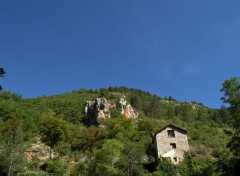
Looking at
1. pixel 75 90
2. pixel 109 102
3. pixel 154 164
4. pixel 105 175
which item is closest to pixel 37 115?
pixel 109 102

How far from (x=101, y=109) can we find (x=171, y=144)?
38.3 meters

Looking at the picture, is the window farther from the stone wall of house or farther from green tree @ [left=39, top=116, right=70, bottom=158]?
green tree @ [left=39, top=116, right=70, bottom=158]

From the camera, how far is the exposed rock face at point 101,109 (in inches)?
3246

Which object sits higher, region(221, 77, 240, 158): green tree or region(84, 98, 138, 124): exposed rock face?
region(84, 98, 138, 124): exposed rock face

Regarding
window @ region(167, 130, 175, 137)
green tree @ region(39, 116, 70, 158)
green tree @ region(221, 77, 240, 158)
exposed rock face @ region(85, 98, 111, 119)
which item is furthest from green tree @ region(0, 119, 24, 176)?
exposed rock face @ region(85, 98, 111, 119)

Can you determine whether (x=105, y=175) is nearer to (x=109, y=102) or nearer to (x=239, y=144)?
(x=239, y=144)

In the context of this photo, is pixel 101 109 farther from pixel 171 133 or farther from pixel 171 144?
pixel 171 144

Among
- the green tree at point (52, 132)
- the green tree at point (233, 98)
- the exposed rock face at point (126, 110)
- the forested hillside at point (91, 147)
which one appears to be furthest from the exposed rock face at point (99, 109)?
the green tree at point (233, 98)

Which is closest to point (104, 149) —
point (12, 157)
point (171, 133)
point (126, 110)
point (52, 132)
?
point (12, 157)

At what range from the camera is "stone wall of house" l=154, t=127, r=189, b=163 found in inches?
1832

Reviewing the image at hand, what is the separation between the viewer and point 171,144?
4816cm

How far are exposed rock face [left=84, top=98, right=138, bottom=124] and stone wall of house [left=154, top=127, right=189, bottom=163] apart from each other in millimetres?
33195

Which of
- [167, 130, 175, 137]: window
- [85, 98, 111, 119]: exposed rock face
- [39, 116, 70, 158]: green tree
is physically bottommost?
[167, 130, 175, 137]: window

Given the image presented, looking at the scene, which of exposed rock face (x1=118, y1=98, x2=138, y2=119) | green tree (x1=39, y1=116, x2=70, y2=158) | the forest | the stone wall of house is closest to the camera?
the forest
